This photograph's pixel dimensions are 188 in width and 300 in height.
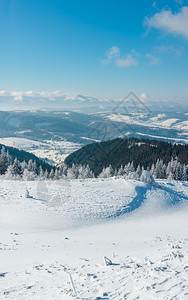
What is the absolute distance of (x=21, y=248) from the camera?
45.3 feet

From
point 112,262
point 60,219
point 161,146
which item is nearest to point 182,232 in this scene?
point 112,262

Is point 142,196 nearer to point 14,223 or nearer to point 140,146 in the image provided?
point 14,223

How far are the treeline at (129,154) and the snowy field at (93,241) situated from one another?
46.7 meters

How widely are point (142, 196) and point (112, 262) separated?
17329 millimetres

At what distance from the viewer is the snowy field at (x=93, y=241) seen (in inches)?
330

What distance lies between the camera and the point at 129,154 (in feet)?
334

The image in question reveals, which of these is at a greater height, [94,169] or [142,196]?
[142,196]

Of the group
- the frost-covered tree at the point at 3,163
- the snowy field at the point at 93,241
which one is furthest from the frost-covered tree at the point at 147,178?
the frost-covered tree at the point at 3,163

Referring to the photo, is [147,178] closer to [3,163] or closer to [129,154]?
[3,163]

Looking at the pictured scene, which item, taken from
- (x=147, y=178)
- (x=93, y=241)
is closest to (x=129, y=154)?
(x=147, y=178)

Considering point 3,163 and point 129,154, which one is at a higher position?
point 129,154

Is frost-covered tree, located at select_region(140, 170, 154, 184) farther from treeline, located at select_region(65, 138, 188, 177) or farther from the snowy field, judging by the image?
treeline, located at select_region(65, 138, 188, 177)

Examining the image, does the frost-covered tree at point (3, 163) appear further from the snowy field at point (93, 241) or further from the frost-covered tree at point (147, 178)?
the frost-covered tree at point (147, 178)

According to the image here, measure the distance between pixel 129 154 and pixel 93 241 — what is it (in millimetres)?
88324
